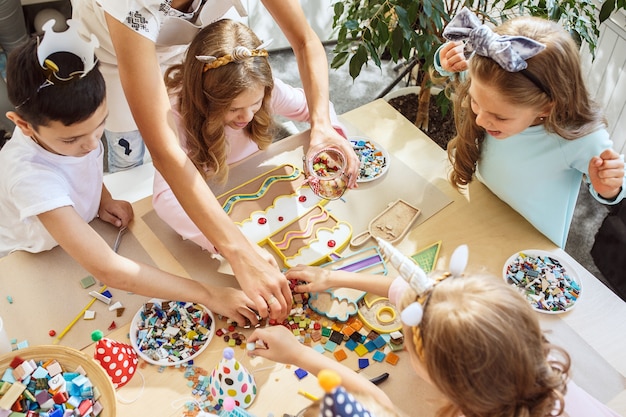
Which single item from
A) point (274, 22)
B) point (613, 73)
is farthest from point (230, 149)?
point (274, 22)

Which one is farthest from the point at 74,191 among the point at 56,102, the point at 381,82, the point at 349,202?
the point at 381,82

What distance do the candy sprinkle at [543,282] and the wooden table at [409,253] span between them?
0.03 meters

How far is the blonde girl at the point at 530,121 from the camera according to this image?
4.01ft

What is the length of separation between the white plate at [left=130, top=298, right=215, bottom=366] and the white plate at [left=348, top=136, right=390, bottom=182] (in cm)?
58

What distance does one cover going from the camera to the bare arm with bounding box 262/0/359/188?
1.57 meters

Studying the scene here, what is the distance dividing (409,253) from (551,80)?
512 millimetres

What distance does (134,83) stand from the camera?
1236 mm

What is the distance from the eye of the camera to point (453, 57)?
1.49 m

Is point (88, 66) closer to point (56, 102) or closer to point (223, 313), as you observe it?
point (56, 102)

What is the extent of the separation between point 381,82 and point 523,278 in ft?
6.40

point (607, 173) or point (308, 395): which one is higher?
point (607, 173)

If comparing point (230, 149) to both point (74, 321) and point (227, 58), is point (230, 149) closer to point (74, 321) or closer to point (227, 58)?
point (227, 58)

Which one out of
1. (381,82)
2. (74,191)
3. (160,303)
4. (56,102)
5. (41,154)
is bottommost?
(381,82)

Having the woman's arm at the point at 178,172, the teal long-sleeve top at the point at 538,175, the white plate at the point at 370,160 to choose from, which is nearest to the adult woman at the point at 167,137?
the woman's arm at the point at 178,172
